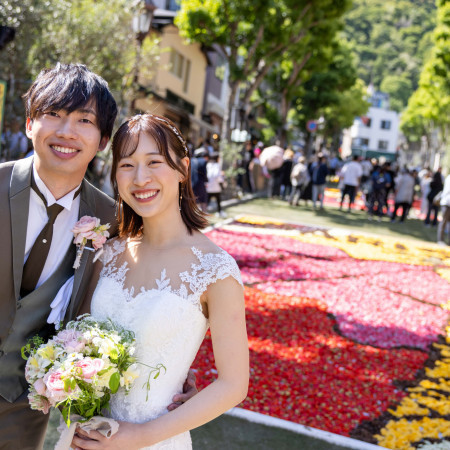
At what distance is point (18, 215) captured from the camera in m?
2.44

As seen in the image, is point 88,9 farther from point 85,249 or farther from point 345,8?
point 85,249

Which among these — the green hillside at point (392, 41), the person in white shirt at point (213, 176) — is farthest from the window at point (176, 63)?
the green hillside at point (392, 41)

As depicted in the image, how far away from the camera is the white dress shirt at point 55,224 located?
99.9 inches

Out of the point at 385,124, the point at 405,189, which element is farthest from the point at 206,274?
the point at 385,124

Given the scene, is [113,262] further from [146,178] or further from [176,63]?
[176,63]

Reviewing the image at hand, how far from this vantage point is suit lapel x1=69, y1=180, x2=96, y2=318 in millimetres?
2521

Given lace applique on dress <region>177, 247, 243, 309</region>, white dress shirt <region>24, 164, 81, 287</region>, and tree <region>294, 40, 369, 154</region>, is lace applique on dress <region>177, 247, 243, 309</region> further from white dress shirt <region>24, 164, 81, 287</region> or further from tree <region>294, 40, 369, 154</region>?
tree <region>294, 40, 369, 154</region>

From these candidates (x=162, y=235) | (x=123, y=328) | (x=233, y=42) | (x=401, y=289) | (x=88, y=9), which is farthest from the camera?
(x=233, y=42)

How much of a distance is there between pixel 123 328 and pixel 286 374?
395 centimetres

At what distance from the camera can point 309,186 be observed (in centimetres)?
2261

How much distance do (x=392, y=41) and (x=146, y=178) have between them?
146091 millimetres

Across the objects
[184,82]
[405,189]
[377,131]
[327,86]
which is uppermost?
[377,131]

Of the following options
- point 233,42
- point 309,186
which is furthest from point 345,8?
point 309,186

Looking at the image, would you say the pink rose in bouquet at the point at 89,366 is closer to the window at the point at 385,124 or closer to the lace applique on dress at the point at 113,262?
the lace applique on dress at the point at 113,262
